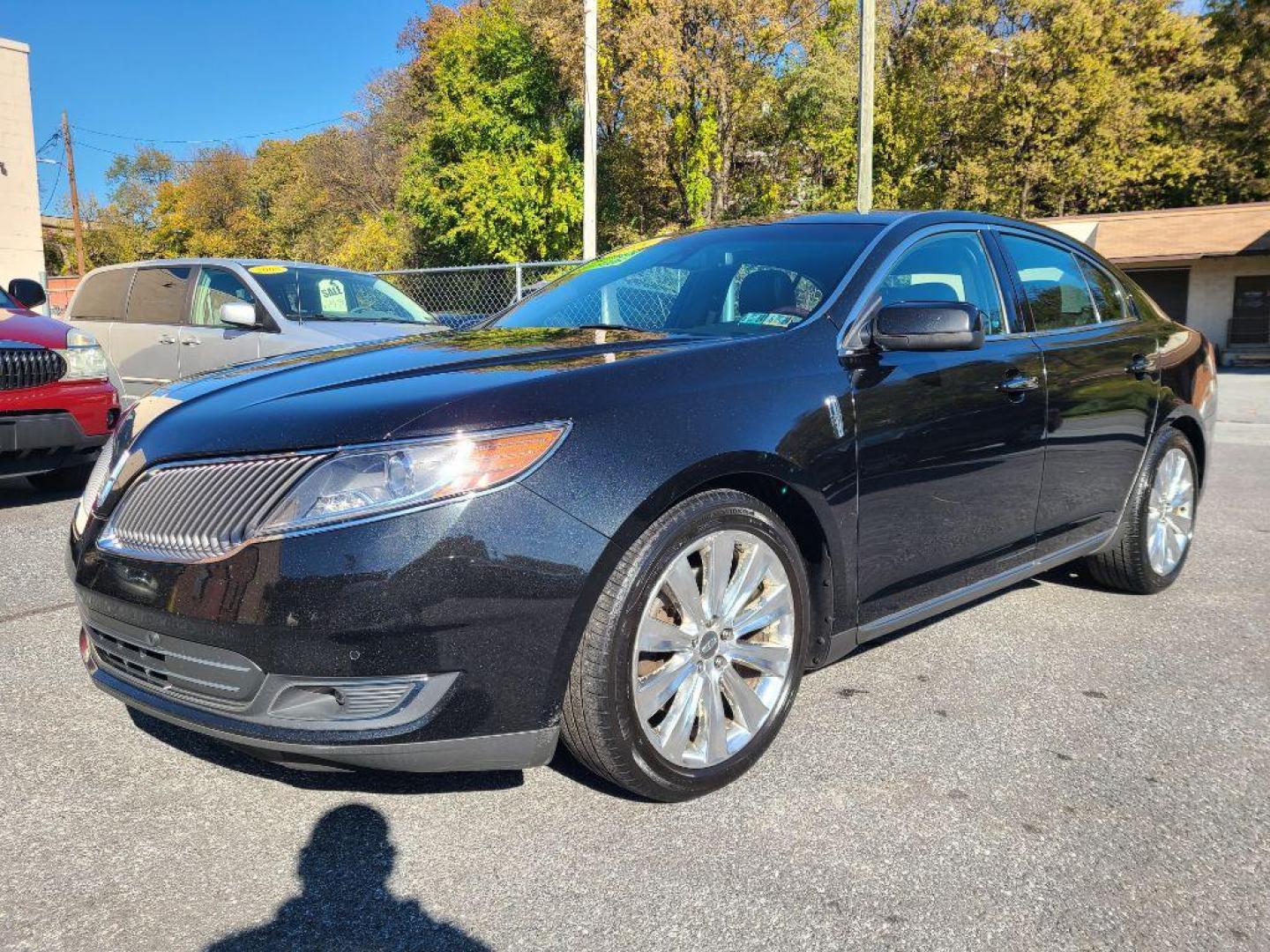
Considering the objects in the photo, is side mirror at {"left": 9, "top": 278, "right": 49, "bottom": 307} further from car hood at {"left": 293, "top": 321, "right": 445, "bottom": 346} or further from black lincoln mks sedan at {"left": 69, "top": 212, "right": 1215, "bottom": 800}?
black lincoln mks sedan at {"left": 69, "top": 212, "right": 1215, "bottom": 800}

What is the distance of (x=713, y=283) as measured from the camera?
350 cm

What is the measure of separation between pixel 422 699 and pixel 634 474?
27.6 inches

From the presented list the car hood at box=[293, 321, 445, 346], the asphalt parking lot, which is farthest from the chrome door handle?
the car hood at box=[293, 321, 445, 346]

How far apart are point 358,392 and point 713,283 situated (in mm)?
1512

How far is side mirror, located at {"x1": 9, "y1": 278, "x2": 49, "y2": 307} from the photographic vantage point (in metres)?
6.87

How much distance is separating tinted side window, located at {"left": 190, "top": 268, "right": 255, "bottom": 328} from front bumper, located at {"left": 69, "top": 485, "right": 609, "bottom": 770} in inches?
278

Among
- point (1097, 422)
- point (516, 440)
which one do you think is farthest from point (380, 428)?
point (1097, 422)

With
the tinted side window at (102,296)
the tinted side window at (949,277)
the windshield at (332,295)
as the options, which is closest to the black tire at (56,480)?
the windshield at (332,295)

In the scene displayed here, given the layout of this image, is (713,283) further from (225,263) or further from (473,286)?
→ (473,286)

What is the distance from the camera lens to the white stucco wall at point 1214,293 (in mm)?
26719

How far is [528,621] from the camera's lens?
2.21m

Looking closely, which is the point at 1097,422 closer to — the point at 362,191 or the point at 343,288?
the point at 343,288

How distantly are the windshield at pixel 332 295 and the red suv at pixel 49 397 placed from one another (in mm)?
2077

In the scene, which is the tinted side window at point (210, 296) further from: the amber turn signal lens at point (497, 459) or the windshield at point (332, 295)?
the amber turn signal lens at point (497, 459)
